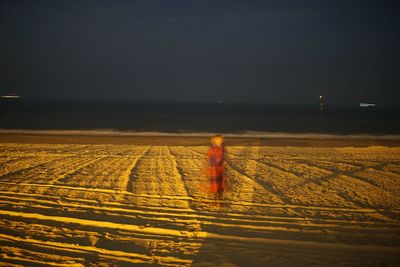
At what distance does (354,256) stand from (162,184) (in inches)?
194

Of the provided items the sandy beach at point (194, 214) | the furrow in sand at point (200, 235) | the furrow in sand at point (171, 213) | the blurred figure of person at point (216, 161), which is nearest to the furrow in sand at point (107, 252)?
the sandy beach at point (194, 214)

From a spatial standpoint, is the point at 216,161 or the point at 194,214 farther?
the point at 216,161

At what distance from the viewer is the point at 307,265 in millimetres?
4211

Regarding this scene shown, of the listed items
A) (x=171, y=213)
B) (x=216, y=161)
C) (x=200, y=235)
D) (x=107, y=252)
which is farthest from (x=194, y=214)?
(x=107, y=252)

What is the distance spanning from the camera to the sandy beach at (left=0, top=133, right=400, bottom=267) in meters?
4.46

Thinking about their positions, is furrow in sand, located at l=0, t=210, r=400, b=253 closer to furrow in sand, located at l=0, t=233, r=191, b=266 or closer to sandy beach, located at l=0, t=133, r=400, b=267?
sandy beach, located at l=0, t=133, r=400, b=267

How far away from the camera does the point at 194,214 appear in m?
6.11

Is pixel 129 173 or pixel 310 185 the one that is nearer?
pixel 310 185

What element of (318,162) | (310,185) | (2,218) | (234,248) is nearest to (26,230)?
(2,218)

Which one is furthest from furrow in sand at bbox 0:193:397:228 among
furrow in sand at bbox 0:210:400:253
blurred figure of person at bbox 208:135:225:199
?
blurred figure of person at bbox 208:135:225:199

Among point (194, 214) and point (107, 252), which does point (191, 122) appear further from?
point (107, 252)

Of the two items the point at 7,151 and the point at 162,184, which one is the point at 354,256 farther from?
the point at 7,151

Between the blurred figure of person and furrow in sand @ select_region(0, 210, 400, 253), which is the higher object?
the blurred figure of person

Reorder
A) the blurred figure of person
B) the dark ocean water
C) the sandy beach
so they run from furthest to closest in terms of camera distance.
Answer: the dark ocean water < the blurred figure of person < the sandy beach
